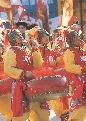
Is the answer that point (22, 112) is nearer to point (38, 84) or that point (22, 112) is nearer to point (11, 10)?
point (38, 84)

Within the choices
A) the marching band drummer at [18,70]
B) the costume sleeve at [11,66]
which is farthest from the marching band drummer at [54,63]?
the costume sleeve at [11,66]

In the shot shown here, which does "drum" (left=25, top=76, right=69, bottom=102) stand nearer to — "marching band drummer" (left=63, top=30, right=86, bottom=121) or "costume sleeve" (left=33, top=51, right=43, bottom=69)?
"marching band drummer" (left=63, top=30, right=86, bottom=121)

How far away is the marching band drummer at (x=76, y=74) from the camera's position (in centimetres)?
513

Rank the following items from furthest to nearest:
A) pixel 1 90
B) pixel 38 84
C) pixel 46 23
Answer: pixel 46 23, pixel 1 90, pixel 38 84

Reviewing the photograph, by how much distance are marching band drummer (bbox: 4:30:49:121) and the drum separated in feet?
0.36

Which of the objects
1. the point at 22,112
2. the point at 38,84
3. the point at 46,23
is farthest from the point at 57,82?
the point at 46,23

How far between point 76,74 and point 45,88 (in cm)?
49

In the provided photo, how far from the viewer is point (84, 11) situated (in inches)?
759

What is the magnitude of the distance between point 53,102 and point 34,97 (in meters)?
1.65

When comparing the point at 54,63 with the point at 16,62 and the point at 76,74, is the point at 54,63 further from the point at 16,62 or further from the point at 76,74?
the point at 16,62

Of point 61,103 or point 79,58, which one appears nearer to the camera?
point 79,58

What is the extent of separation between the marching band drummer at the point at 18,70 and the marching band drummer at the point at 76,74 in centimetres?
45

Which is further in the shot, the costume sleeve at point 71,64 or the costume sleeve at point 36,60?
the costume sleeve at point 36,60

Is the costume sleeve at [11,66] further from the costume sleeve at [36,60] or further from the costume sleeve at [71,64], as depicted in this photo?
the costume sleeve at [71,64]
